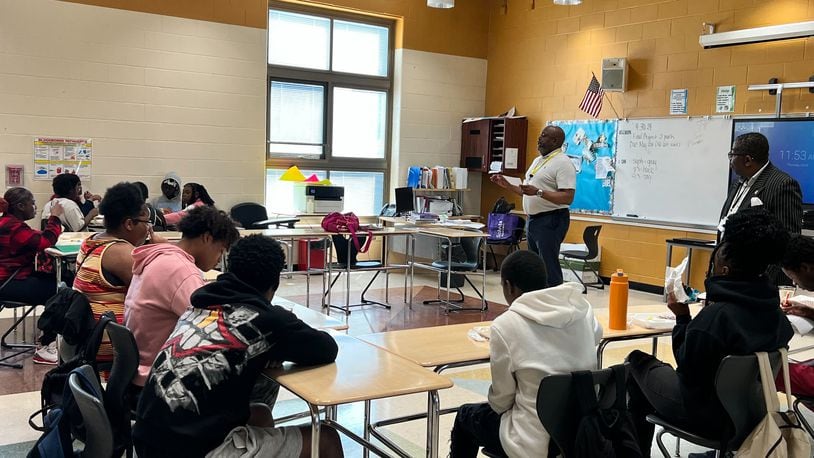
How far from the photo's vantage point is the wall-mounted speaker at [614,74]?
7.94 metres

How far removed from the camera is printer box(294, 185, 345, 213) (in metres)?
8.51

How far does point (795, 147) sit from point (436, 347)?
531cm

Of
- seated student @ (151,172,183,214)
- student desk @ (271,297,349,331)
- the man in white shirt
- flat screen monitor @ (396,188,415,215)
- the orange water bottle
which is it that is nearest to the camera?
student desk @ (271,297,349,331)

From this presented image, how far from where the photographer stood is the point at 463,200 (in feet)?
32.3

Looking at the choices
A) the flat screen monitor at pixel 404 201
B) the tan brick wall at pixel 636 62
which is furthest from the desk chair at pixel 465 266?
the tan brick wall at pixel 636 62

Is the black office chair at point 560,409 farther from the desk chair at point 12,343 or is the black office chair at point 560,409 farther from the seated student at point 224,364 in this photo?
the desk chair at point 12,343

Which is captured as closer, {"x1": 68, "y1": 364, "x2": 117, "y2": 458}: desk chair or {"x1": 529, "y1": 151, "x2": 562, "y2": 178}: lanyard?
{"x1": 68, "y1": 364, "x2": 117, "y2": 458}: desk chair

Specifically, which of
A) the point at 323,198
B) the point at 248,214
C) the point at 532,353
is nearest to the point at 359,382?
the point at 532,353

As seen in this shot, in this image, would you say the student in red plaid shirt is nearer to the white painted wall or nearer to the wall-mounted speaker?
the white painted wall

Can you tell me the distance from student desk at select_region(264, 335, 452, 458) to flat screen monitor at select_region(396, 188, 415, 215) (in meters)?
6.40

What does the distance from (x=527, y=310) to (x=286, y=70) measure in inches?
282

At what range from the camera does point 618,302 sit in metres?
2.87

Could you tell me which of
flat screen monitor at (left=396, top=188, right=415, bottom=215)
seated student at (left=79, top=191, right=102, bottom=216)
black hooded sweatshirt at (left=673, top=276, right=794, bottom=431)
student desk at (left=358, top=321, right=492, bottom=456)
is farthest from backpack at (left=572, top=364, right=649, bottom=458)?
flat screen monitor at (left=396, top=188, right=415, bottom=215)

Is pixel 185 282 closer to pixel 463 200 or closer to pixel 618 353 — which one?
pixel 618 353
